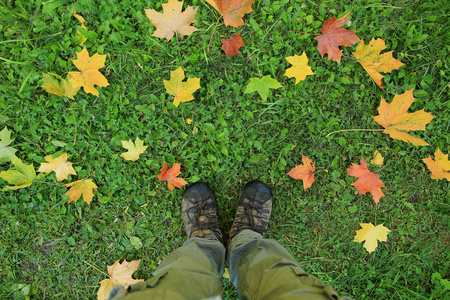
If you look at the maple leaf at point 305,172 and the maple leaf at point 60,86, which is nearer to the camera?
the maple leaf at point 60,86

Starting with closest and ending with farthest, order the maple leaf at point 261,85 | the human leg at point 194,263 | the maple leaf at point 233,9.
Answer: the human leg at point 194,263, the maple leaf at point 233,9, the maple leaf at point 261,85

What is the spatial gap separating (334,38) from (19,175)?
2.86m

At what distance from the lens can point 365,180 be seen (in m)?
2.19

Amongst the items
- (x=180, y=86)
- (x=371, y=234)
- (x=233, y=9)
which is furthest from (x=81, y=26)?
(x=371, y=234)

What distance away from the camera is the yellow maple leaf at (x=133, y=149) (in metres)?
2.12

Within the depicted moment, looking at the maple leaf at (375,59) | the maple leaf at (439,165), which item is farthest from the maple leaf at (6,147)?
the maple leaf at (439,165)

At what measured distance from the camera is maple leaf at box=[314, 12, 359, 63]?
81.1 inches

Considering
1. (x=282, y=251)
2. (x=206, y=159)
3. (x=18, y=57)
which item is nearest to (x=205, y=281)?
(x=282, y=251)

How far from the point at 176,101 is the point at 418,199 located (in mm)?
2277

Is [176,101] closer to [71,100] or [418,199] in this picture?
[71,100]

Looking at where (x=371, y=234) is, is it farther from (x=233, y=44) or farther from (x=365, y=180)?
(x=233, y=44)

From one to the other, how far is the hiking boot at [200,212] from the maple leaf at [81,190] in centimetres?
79

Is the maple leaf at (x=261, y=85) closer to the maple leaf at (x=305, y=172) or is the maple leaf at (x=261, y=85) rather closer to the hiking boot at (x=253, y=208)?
the maple leaf at (x=305, y=172)

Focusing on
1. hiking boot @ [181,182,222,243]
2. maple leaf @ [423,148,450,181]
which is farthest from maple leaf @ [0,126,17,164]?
maple leaf @ [423,148,450,181]
